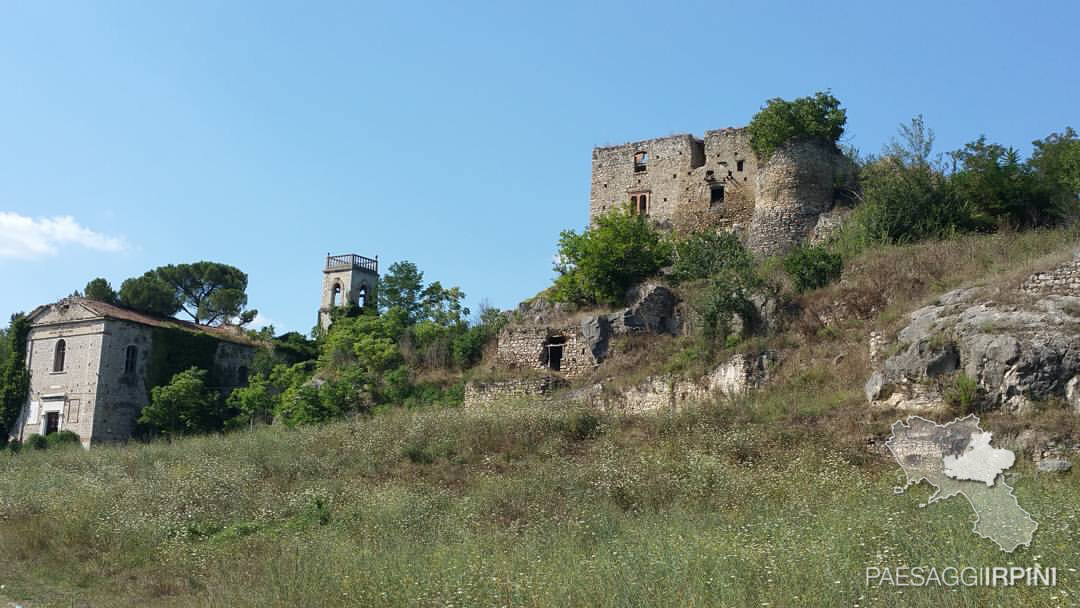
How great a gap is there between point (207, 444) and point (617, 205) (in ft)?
48.0

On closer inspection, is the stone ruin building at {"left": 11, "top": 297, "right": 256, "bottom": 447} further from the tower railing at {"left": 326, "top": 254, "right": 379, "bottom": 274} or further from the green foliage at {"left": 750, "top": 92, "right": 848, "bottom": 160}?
the green foliage at {"left": 750, "top": 92, "right": 848, "bottom": 160}

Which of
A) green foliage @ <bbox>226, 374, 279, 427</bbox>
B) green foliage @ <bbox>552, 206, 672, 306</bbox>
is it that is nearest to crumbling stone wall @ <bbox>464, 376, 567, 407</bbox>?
green foliage @ <bbox>552, 206, 672, 306</bbox>

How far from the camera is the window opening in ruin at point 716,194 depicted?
28.6m

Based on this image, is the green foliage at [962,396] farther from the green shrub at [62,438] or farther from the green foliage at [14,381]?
the green foliage at [14,381]

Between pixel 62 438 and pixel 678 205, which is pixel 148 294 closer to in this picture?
pixel 62 438

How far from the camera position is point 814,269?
20.9 metres

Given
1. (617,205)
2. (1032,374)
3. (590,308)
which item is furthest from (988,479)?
(617,205)

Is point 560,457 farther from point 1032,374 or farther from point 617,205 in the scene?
point 617,205

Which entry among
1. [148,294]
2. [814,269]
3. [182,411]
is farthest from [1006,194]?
[148,294]

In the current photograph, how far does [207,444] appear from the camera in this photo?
21406 millimetres

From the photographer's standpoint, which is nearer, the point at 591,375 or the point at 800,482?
the point at 800,482

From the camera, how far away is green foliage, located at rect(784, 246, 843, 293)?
818 inches

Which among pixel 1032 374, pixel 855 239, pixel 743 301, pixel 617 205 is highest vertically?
pixel 617 205

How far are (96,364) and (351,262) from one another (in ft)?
42.3
